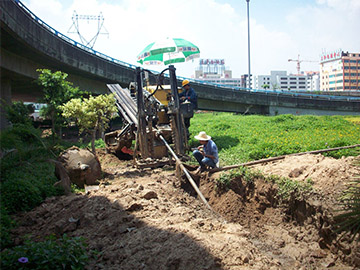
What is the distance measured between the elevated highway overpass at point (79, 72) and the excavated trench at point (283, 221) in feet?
30.5

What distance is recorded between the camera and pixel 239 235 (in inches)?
211

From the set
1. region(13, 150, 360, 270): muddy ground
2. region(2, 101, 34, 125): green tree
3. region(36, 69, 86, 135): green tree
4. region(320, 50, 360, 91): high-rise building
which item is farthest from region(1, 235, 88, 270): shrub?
region(320, 50, 360, 91): high-rise building

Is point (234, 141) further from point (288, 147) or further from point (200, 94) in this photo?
point (200, 94)

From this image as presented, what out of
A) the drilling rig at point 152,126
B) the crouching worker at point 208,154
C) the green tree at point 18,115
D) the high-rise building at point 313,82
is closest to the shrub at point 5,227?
the crouching worker at point 208,154

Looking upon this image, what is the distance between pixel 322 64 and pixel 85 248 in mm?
126980

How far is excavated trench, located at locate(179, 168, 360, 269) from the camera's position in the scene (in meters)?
5.47

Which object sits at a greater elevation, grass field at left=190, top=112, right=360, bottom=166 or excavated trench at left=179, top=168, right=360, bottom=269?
grass field at left=190, top=112, right=360, bottom=166

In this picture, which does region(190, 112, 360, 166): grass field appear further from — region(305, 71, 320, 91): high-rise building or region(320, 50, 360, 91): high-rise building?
region(305, 71, 320, 91): high-rise building

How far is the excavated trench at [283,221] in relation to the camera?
5.47 metres

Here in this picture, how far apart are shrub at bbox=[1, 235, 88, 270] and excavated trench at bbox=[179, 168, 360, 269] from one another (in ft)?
9.66

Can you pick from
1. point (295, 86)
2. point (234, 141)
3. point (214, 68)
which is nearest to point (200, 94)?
point (234, 141)

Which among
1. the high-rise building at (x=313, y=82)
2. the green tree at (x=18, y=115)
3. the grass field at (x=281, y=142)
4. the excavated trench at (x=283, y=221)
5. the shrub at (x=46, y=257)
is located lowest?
the excavated trench at (x=283, y=221)

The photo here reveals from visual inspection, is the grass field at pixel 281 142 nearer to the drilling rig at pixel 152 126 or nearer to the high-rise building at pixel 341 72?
the drilling rig at pixel 152 126

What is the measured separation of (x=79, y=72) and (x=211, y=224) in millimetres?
17334
